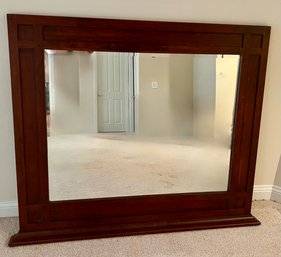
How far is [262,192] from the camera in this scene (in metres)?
2.44

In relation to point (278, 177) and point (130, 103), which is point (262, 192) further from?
point (130, 103)

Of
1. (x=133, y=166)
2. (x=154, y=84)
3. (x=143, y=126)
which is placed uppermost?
(x=154, y=84)

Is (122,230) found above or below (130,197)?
below

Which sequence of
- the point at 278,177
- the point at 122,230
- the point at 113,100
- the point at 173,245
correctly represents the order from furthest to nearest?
1. the point at 278,177
2. the point at 113,100
3. the point at 122,230
4. the point at 173,245

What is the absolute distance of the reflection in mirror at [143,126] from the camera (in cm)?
195

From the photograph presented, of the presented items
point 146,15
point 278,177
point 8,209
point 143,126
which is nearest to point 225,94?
point 143,126

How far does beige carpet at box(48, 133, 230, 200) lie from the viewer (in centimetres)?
197

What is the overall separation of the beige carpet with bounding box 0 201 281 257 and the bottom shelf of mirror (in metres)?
0.04

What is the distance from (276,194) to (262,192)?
0.37ft

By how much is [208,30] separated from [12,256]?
6.05 feet

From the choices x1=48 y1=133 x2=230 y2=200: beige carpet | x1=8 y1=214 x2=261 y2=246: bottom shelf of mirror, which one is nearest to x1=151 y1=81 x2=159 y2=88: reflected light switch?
x1=48 y1=133 x2=230 y2=200: beige carpet

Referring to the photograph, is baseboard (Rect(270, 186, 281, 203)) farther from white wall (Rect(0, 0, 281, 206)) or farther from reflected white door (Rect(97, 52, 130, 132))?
reflected white door (Rect(97, 52, 130, 132))

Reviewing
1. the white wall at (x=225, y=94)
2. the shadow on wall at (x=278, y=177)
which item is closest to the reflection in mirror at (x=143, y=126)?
the white wall at (x=225, y=94)

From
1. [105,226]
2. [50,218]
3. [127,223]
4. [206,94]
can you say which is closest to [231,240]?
[127,223]
